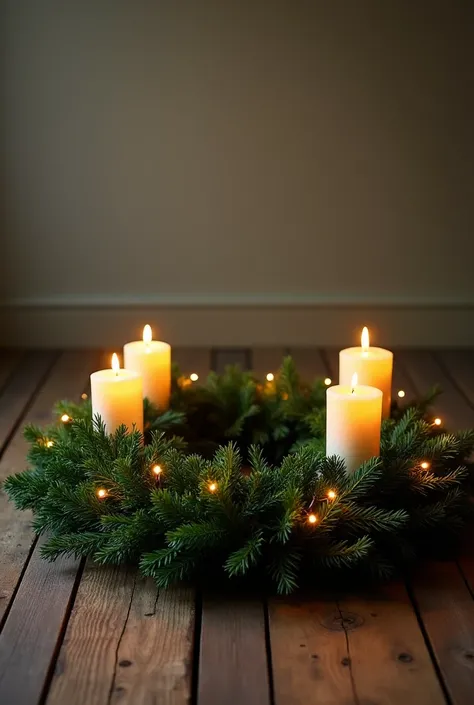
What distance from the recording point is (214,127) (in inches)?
146

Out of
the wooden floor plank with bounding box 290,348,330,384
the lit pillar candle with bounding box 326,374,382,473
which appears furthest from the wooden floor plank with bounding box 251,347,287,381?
the lit pillar candle with bounding box 326,374,382,473

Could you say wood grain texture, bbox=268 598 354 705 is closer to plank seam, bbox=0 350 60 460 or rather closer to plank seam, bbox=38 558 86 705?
plank seam, bbox=38 558 86 705

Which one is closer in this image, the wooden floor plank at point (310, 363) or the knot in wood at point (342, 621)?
the knot in wood at point (342, 621)

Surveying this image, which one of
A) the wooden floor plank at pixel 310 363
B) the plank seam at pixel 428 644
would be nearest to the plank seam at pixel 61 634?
the plank seam at pixel 428 644

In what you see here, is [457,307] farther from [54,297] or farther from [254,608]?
[254,608]

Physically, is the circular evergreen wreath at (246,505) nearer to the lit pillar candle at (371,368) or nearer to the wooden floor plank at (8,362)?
the lit pillar candle at (371,368)

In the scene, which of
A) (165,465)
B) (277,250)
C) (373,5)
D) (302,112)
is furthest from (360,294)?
(165,465)

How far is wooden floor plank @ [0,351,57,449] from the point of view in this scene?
2775 millimetres

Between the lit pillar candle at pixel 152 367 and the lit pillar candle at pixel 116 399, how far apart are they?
21 cm

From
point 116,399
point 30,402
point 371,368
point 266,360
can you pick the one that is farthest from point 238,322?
point 116,399

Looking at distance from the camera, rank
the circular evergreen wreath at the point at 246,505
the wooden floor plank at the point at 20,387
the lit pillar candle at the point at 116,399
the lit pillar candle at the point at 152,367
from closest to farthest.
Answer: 1. the circular evergreen wreath at the point at 246,505
2. the lit pillar candle at the point at 116,399
3. the lit pillar candle at the point at 152,367
4. the wooden floor plank at the point at 20,387

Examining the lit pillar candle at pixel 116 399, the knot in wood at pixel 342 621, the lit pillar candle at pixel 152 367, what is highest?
the lit pillar candle at pixel 152 367

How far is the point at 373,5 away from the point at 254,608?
2.56m

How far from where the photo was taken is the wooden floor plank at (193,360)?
3.42 metres
